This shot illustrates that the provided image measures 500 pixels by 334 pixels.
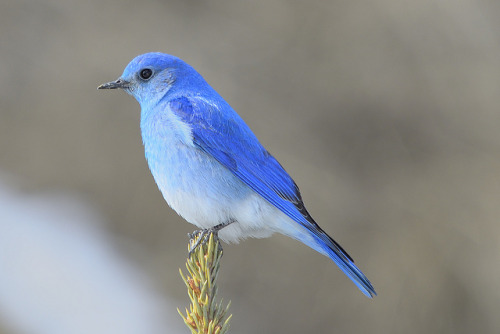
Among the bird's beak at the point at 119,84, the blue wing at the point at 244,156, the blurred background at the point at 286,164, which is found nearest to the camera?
the blue wing at the point at 244,156

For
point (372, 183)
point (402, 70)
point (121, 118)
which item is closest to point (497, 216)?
point (372, 183)

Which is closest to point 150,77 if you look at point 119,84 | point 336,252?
point 119,84

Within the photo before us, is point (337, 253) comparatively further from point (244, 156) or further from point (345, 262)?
point (244, 156)

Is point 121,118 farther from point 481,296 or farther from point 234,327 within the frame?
point 481,296

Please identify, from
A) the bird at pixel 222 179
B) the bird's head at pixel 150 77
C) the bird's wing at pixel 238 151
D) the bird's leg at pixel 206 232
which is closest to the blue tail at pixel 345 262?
the bird at pixel 222 179

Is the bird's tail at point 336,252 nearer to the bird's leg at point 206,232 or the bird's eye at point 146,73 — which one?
the bird's leg at point 206,232

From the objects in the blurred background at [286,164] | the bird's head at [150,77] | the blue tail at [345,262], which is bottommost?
the blue tail at [345,262]
